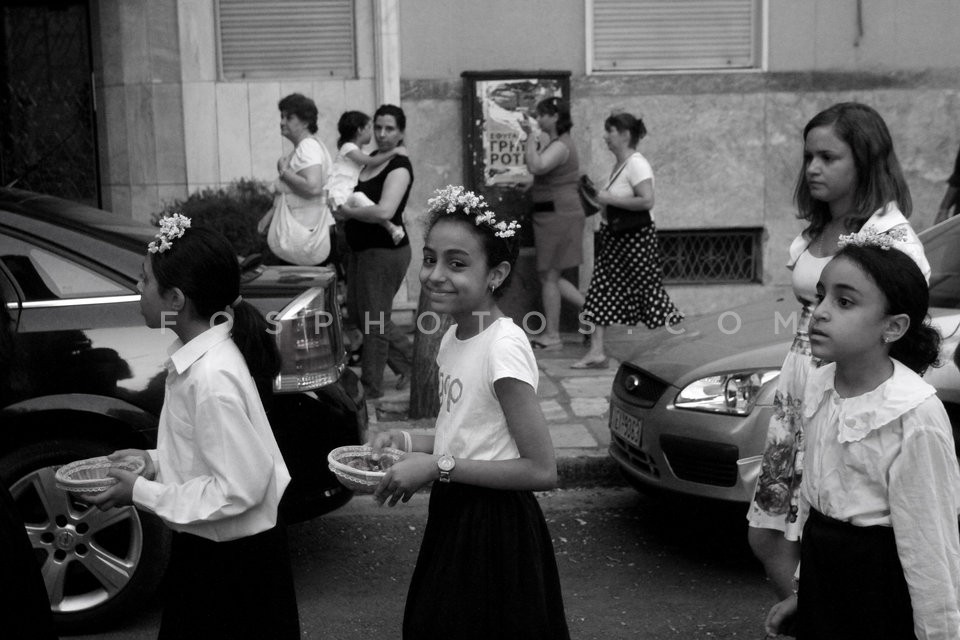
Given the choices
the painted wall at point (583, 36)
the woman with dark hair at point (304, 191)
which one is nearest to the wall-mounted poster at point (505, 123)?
the painted wall at point (583, 36)

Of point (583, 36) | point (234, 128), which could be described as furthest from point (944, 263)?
point (234, 128)

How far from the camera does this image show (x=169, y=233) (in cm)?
313

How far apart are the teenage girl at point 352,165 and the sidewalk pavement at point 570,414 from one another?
109 cm

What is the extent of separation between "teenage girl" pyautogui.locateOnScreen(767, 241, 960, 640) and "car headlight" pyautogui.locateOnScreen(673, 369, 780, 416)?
89.1 inches

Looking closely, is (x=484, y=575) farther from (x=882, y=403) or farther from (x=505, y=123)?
(x=505, y=123)

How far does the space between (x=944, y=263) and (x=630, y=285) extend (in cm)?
319

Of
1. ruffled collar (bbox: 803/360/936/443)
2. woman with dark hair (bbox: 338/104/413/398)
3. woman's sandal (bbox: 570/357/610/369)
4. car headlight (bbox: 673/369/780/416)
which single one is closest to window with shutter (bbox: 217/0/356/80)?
woman with dark hair (bbox: 338/104/413/398)

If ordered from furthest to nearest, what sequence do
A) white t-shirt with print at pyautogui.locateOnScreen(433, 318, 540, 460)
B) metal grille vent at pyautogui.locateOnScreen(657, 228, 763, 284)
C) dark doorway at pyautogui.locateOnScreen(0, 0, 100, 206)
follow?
1. metal grille vent at pyautogui.locateOnScreen(657, 228, 763, 284)
2. dark doorway at pyautogui.locateOnScreen(0, 0, 100, 206)
3. white t-shirt with print at pyautogui.locateOnScreen(433, 318, 540, 460)

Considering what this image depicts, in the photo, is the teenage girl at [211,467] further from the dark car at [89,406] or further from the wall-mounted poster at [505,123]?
the wall-mounted poster at [505,123]

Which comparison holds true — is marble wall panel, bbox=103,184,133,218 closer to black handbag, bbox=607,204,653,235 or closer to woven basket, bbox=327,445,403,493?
black handbag, bbox=607,204,653,235

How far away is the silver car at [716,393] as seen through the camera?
5070 millimetres

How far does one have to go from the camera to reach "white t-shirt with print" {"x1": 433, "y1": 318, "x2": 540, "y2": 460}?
2996 mm

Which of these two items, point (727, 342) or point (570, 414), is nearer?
point (727, 342)
